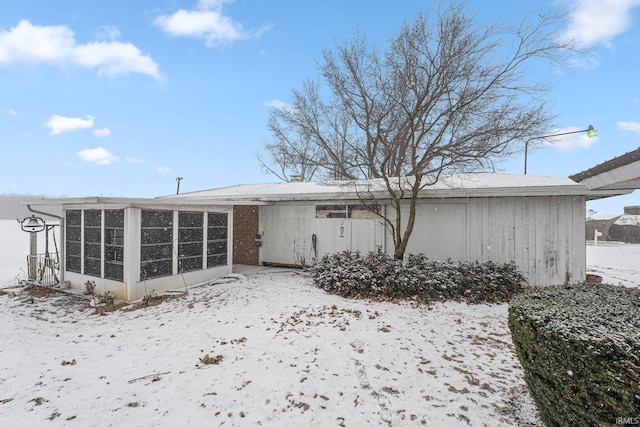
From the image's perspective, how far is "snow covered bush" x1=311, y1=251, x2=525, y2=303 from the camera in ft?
22.3

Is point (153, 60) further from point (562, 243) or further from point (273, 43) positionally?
point (562, 243)

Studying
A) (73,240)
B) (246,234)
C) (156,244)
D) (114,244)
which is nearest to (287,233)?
(246,234)

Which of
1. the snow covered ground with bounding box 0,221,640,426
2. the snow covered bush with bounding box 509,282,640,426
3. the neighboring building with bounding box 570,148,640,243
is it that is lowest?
the snow covered ground with bounding box 0,221,640,426

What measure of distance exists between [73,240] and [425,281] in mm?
8588

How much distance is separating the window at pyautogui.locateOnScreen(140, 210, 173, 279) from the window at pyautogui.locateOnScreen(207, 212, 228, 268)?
1.14m

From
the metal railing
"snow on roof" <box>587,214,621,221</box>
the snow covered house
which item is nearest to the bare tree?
the snow covered house

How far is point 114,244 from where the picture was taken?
7.02 meters

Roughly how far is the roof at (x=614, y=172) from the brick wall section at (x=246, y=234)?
9300 mm

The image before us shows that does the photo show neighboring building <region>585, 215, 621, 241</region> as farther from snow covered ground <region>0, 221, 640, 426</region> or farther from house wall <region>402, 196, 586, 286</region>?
snow covered ground <region>0, 221, 640, 426</region>

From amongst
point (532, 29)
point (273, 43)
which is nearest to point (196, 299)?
point (273, 43)

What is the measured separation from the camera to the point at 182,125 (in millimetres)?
15539

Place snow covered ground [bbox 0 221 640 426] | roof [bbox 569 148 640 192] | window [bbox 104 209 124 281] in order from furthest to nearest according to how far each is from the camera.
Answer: window [bbox 104 209 124 281] → snow covered ground [bbox 0 221 640 426] → roof [bbox 569 148 640 192]

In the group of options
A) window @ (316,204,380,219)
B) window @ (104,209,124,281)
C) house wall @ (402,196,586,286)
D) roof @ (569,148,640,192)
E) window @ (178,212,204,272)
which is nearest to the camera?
roof @ (569,148,640,192)

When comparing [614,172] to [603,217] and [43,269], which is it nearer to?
[43,269]
